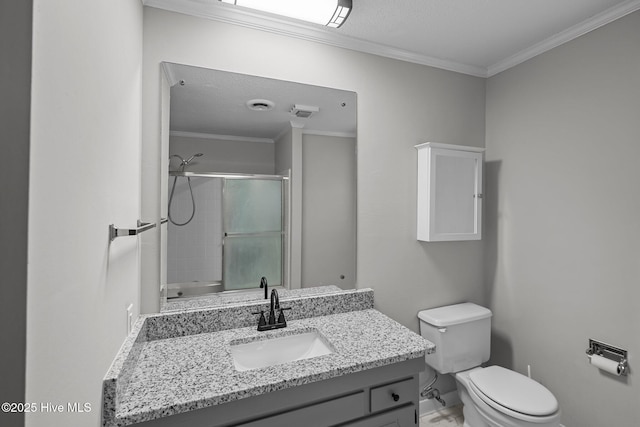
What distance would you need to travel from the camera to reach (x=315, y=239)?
176 centimetres

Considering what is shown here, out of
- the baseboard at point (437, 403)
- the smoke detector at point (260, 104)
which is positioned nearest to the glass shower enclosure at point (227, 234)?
the smoke detector at point (260, 104)

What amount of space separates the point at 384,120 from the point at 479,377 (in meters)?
1.62

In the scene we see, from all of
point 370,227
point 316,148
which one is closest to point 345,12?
point 316,148

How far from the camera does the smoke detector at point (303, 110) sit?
5.61 feet

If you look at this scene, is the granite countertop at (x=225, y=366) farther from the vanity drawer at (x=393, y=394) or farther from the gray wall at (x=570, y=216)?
the gray wall at (x=570, y=216)

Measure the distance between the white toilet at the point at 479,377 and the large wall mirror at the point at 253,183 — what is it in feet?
2.24

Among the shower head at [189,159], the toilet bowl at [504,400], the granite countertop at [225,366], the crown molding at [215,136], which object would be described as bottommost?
the toilet bowl at [504,400]

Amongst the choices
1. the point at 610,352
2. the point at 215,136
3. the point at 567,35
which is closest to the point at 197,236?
the point at 215,136

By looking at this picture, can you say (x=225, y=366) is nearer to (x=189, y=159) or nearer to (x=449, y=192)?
(x=189, y=159)

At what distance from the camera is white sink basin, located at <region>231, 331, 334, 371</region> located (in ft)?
4.55

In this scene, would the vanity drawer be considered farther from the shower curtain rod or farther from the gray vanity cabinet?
the shower curtain rod

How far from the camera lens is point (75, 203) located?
2.24 feet

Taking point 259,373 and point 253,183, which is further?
point 253,183

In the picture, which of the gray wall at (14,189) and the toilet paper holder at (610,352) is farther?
the toilet paper holder at (610,352)
